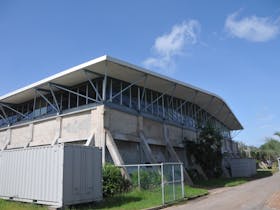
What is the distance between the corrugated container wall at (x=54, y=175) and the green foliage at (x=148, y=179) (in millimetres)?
4582

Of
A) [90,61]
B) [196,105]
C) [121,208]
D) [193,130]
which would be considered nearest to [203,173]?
[193,130]

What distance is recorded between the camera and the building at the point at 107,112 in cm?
2227

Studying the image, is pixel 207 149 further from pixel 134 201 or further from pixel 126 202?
pixel 126 202

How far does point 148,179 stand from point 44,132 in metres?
11.3

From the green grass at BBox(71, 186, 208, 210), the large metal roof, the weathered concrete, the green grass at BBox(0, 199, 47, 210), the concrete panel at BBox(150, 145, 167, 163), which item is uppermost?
the large metal roof

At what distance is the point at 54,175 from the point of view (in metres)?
13.2

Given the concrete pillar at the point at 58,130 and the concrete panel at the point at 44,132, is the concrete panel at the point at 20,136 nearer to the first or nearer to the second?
the concrete panel at the point at 44,132

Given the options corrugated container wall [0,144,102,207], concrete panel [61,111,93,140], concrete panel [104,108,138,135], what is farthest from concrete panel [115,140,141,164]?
corrugated container wall [0,144,102,207]

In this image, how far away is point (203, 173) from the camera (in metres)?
30.7

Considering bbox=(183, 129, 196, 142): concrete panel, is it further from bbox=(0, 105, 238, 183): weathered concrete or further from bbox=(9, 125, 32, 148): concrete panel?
bbox=(9, 125, 32, 148): concrete panel

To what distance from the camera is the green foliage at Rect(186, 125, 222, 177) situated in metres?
30.3

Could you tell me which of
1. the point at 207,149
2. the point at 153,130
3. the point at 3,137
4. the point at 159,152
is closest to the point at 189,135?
the point at 207,149

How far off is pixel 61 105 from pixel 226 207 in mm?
16924

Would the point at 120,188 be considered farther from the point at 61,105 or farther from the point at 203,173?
the point at 203,173
